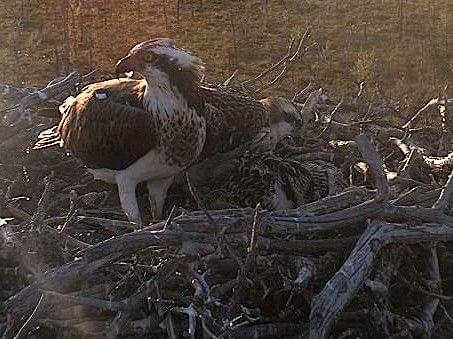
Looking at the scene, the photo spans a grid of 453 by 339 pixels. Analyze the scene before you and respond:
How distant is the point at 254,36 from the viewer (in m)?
10.4

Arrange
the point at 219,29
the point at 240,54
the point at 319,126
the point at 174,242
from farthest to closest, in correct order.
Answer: the point at 219,29, the point at 240,54, the point at 319,126, the point at 174,242

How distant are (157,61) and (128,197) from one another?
67 centimetres

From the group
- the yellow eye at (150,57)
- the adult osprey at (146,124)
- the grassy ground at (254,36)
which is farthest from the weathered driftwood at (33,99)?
the grassy ground at (254,36)

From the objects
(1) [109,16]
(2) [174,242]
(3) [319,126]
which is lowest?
(1) [109,16]

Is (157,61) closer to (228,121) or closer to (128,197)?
(228,121)

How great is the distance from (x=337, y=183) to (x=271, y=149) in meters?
0.60

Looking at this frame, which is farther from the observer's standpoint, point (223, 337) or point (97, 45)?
point (97, 45)

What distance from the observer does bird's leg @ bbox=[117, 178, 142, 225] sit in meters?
3.83

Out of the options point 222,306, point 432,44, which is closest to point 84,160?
point 222,306

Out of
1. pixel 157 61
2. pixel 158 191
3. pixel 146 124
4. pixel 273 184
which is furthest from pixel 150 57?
pixel 273 184

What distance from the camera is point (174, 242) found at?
9.61ft

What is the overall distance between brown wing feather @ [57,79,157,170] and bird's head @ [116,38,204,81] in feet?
0.56

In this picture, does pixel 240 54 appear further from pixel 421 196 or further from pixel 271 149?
pixel 421 196

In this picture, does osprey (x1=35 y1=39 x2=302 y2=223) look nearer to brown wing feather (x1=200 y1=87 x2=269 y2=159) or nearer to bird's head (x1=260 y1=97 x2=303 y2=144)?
brown wing feather (x1=200 y1=87 x2=269 y2=159)
